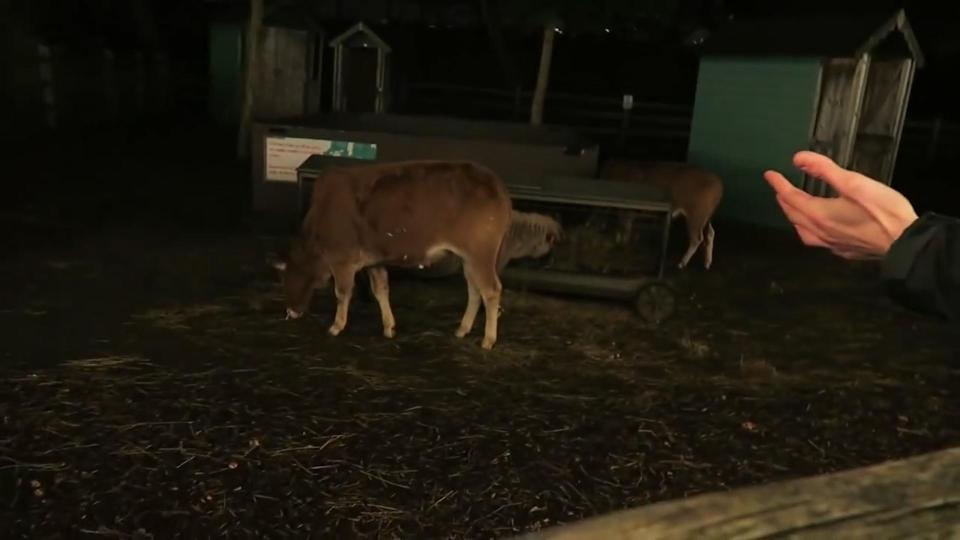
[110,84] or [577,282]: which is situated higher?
[110,84]

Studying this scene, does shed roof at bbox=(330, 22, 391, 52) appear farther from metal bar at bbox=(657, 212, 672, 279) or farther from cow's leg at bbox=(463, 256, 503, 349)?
cow's leg at bbox=(463, 256, 503, 349)

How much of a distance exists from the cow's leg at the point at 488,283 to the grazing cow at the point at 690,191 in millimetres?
2911

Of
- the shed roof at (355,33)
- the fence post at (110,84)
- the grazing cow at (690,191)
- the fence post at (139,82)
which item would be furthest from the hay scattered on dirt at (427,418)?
the fence post at (139,82)

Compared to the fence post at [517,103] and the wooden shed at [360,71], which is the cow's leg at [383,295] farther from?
the fence post at [517,103]

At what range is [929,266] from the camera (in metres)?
1.92

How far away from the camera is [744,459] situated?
3.96 metres

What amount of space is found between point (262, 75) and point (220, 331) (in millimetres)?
9380

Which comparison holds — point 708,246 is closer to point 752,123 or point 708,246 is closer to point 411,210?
point 752,123

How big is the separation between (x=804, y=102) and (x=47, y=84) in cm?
1192

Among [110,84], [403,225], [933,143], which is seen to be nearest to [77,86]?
[110,84]

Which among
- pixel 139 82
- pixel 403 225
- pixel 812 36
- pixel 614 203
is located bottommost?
pixel 403 225

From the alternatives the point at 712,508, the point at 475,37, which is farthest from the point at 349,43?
the point at 712,508

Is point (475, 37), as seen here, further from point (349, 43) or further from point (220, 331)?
point (220, 331)

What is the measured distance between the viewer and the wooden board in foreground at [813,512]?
228 cm
